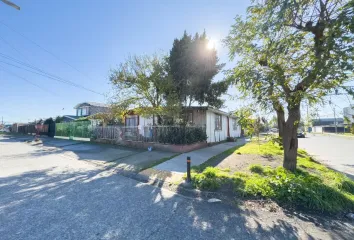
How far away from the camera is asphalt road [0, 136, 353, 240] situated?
2.99 metres

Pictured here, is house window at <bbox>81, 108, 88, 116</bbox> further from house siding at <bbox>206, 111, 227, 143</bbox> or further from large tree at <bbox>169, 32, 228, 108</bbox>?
house siding at <bbox>206, 111, 227, 143</bbox>

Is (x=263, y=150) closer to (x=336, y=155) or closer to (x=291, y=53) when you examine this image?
(x=336, y=155)

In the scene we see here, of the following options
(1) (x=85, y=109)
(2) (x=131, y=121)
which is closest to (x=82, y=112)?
A: (1) (x=85, y=109)

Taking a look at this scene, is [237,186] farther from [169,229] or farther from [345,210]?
[169,229]

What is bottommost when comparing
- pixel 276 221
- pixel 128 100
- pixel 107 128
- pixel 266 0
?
pixel 276 221

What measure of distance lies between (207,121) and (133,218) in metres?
11.6

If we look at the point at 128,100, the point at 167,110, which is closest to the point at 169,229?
the point at 167,110

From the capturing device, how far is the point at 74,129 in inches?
814

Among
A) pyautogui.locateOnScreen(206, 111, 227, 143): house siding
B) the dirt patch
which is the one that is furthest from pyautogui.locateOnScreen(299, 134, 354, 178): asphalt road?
pyautogui.locateOnScreen(206, 111, 227, 143): house siding

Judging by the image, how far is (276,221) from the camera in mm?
3453

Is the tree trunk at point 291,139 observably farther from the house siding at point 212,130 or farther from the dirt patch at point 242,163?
the house siding at point 212,130

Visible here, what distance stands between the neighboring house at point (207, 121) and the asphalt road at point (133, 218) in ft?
28.8

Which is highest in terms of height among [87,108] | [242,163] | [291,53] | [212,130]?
[87,108]

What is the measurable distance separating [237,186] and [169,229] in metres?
2.62
